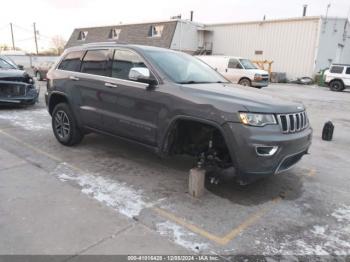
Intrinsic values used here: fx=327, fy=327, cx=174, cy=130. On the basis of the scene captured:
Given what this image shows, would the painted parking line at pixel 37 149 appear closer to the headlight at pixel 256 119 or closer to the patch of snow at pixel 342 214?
the headlight at pixel 256 119

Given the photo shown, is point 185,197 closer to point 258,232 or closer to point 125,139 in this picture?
point 258,232

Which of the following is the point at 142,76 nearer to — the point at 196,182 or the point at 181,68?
the point at 181,68

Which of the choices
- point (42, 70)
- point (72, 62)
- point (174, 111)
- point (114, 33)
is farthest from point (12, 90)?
point (114, 33)

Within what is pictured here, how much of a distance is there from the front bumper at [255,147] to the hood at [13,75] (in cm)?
754

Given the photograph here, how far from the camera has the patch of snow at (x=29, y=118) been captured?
24.4 feet

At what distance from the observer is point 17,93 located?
9312 millimetres

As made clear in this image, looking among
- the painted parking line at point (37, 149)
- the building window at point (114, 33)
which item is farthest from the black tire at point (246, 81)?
the building window at point (114, 33)

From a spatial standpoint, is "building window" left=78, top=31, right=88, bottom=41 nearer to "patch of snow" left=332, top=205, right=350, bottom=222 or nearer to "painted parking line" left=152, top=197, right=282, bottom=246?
"painted parking line" left=152, top=197, right=282, bottom=246

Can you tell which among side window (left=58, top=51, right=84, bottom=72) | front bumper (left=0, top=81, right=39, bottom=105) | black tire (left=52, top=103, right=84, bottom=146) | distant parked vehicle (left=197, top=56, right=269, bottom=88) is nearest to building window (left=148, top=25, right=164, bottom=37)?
distant parked vehicle (left=197, top=56, right=269, bottom=88)

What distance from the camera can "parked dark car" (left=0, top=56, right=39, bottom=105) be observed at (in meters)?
9.01

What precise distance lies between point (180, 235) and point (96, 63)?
10.8 ft

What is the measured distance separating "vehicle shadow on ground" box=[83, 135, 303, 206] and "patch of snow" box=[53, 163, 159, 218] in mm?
530

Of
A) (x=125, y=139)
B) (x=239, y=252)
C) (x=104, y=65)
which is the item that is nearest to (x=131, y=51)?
(x=104, y=65)

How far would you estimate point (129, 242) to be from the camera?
9.93 ft
